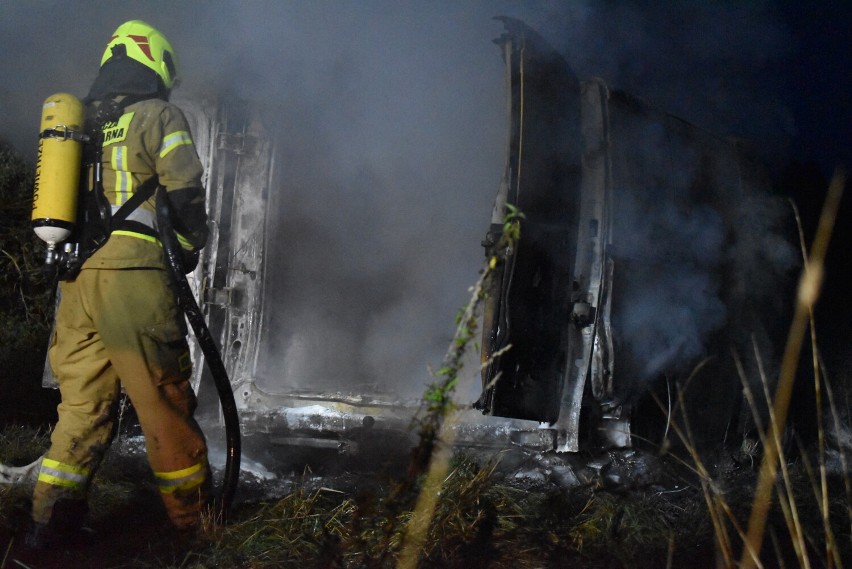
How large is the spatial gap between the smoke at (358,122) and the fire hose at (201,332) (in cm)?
88

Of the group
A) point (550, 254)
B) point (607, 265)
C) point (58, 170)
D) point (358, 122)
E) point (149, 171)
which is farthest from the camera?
point (358, 122)

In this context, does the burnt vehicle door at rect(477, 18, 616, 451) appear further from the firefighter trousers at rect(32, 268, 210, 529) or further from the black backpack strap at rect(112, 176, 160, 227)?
the black backpack strap at rect(112, 176, 160, 227)

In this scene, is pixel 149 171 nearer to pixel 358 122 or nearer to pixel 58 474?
pixel 58 474

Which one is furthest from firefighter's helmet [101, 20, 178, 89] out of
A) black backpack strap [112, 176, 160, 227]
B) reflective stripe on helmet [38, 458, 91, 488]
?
reflective stripe on helmet [38, 458, 91, 488]

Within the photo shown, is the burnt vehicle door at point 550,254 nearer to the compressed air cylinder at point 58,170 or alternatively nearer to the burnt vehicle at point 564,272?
the burnt vehicle at point 564,272

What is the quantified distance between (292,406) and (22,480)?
3.89 ft

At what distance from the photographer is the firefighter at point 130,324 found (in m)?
2.62

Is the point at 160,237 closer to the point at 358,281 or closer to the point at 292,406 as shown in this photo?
the point at 292,406

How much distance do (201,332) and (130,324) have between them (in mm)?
282

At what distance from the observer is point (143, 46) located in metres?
2.83

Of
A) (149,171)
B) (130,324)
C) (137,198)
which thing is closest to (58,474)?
(130,324)

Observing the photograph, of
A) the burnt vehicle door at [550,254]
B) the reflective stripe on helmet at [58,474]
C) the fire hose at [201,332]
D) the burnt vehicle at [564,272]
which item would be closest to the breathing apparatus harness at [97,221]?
the fire hose at [201,332]

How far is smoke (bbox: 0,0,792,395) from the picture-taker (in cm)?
416

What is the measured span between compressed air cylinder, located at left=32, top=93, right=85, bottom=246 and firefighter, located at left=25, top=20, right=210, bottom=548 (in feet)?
0.41
